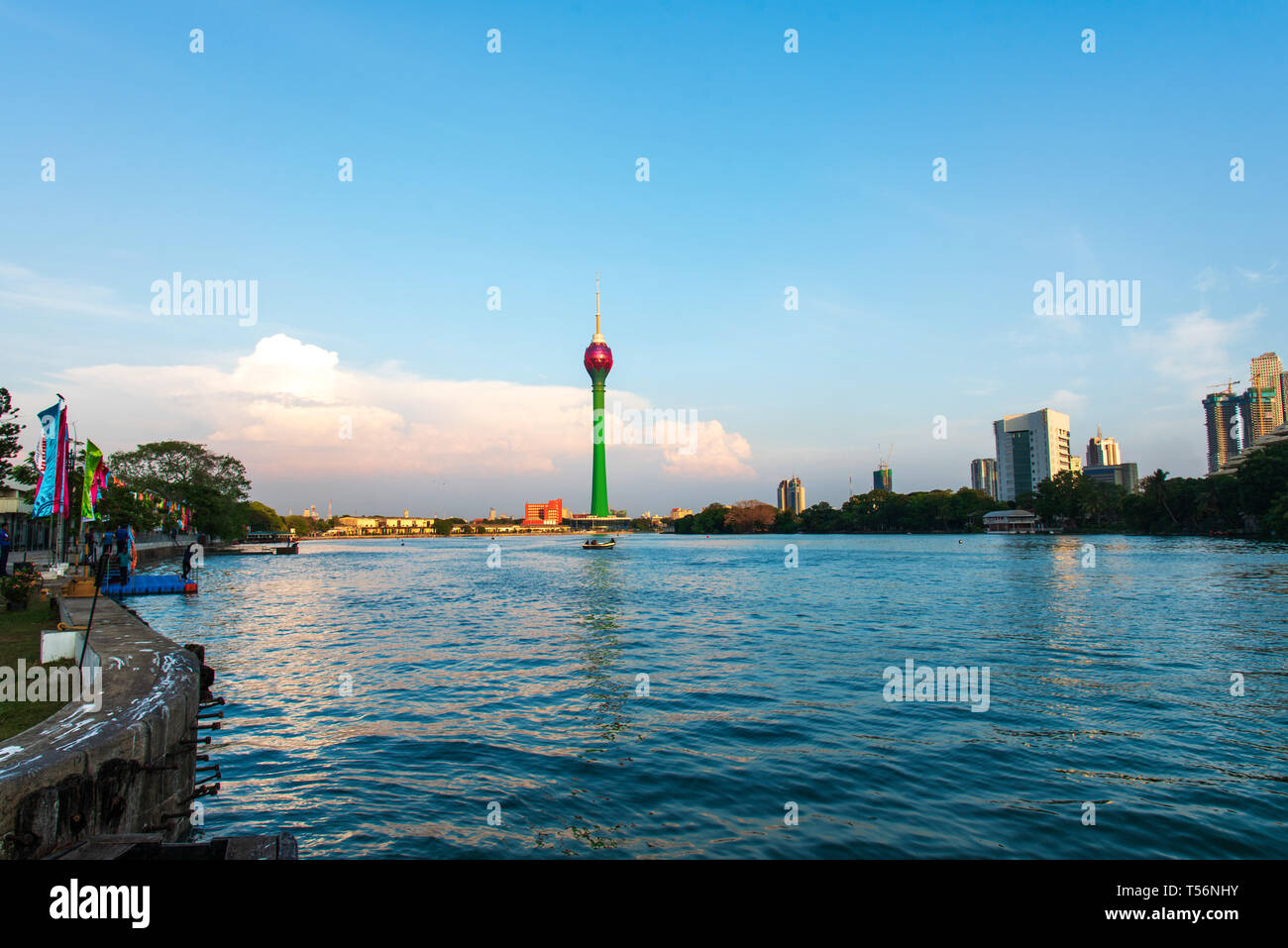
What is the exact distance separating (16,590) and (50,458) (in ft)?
12.8

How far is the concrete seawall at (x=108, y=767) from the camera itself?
19.6 feet

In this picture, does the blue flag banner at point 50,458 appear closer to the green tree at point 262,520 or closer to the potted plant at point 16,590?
the potted plant at point 16,590

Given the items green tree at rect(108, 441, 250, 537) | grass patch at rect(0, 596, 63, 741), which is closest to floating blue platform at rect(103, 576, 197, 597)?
grass patch at rect(0, 596, 63, 741)

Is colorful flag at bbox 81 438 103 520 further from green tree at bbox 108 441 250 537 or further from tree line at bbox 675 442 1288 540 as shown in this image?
tree line at bbox 675 442 1288 540

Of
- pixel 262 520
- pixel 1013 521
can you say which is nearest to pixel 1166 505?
pixel 1013 521

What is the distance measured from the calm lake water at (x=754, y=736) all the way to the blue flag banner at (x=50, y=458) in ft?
23.1

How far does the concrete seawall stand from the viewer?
5.96 m

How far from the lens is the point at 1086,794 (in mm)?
9969

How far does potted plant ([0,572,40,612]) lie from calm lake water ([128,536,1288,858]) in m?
5.70

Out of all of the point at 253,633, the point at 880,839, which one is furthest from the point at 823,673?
the point at 253,633

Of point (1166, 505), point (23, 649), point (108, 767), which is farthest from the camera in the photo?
point (1166, 505)

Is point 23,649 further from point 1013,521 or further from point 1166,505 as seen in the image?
point 1013,521

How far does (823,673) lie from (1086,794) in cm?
877

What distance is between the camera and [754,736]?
42.6 ft
